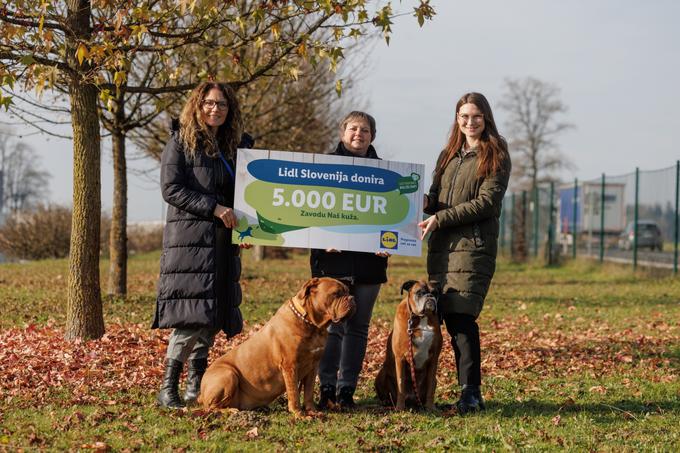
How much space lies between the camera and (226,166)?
18.2ft

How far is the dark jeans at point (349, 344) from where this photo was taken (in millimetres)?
5547

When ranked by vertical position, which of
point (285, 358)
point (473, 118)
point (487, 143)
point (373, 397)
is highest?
point (473, 118)

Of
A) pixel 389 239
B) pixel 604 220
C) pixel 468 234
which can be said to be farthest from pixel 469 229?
pixel 604 220

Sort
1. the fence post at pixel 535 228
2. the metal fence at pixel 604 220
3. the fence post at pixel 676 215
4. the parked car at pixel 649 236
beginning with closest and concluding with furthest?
the fence post at pixel 676 215
the metal fence at pixel 604 220
the parked car at pixel 649 236
the fence post at pixel 535 228

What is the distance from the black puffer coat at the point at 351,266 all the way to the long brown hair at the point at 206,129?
1.07 m

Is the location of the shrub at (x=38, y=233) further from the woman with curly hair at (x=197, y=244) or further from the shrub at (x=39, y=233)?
the woman with curly hair at (x=197, y=244)

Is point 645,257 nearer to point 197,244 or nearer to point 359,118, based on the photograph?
point 359,118

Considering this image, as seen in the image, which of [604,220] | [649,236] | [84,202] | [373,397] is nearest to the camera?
[373,397]

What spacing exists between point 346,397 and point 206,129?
2.26 metres

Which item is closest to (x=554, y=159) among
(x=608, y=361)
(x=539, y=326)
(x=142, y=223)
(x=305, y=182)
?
(x=142, y=223)

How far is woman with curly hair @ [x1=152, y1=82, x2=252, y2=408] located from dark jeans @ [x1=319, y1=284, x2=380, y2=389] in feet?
2.35

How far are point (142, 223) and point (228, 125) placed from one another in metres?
33.1

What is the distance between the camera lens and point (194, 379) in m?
5.55

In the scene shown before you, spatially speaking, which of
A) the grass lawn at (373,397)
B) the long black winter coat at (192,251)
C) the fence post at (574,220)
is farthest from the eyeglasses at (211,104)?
the fence post at (574,220)
